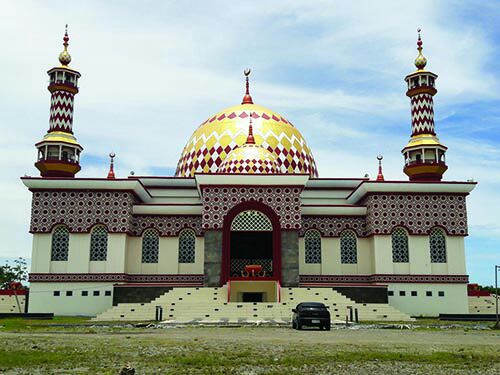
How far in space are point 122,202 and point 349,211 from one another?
464 inches

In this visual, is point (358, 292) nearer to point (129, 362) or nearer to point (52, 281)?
point (52, 281)

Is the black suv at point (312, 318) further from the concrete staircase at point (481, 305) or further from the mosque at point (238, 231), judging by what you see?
the concrete staircase at point (481, 305)

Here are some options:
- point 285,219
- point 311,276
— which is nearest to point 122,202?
point 285,219

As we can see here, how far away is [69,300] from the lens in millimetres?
29766

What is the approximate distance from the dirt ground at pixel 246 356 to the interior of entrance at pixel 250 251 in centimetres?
2129

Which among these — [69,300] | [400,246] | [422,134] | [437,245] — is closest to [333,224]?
[400,246]

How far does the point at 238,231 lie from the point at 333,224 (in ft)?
17.2

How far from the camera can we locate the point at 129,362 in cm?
941

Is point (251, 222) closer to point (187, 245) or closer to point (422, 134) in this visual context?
point (187, 245)

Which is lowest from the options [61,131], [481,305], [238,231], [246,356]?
[246,356]

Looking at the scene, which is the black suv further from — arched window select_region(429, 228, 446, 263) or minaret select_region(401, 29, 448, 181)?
minaret select_region(401, 29, 448, 181)

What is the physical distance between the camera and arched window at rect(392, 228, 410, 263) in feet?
101

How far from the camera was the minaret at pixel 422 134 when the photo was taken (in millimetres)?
33750

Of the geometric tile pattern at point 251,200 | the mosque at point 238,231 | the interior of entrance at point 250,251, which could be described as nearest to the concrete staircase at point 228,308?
the mosque at point 238,231
